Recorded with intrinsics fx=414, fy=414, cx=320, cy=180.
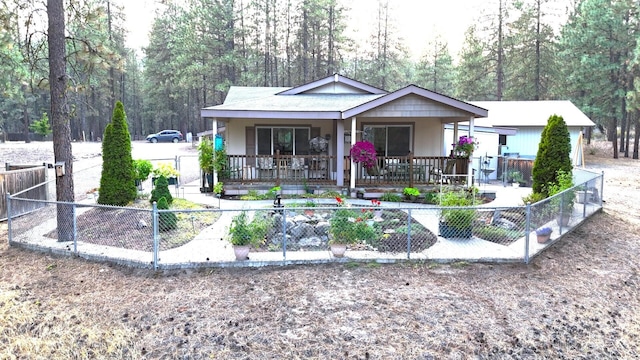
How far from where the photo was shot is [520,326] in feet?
15.3

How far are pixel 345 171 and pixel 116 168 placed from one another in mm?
6234

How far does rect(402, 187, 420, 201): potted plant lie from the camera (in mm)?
11289

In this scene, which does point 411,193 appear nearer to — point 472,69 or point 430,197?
point 430,197

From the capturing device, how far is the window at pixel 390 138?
13.5 metres

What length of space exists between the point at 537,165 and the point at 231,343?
8477 mm

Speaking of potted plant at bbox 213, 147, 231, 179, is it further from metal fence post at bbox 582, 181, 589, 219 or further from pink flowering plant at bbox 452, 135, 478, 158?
metal fence post at bbox 582, 181, 589, 219

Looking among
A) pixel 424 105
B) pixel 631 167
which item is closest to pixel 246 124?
pixel 424 105

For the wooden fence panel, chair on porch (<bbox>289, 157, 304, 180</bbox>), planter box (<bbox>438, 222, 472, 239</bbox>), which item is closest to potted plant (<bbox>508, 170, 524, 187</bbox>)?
chair on porch (<bbox>289, 157, 304, 180</bbox>)

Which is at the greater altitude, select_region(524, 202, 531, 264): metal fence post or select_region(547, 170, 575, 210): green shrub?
select_region(547, 170, 575, 210): green shrub

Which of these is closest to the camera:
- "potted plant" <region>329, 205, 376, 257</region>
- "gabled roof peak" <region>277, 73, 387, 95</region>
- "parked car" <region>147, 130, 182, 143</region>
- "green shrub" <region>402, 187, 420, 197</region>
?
"potted plant" <region>329, 205, 376, 257</region>

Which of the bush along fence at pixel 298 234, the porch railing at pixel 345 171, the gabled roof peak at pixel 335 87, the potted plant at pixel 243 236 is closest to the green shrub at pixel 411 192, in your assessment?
the porch railing at pixel 345 171

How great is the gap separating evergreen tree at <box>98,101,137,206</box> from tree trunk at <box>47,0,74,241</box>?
194cm

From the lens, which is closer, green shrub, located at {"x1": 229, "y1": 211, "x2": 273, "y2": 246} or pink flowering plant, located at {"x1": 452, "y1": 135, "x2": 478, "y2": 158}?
green shrub, located at {"x1": 229, "y1": 211, "x2": 273, "y2": 246}

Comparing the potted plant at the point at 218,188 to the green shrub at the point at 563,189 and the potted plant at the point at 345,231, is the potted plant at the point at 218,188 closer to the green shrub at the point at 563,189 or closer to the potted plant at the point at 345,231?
the potted plant at the point at 345,231
